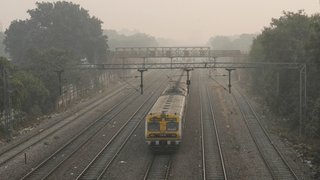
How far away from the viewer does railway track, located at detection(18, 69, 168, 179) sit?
1836 centimetres

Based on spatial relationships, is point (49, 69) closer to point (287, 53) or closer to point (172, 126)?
point (172, 126)

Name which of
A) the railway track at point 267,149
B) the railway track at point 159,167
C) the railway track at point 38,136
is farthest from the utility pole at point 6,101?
the railway track at point 267,149

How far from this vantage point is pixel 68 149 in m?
22.9

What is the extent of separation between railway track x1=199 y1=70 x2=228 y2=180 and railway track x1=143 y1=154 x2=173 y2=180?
2.14 meters

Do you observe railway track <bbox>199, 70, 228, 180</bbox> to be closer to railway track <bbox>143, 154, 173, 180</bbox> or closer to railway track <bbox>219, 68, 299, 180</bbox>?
railway track <bbox>143, 154, 173, 180</bbox>

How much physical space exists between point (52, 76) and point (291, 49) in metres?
27.2

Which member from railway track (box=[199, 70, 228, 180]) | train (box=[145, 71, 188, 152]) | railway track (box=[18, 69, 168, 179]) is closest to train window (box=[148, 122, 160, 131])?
train (box=[145, 71, 188, 152])

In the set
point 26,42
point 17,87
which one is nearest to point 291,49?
point 17,87

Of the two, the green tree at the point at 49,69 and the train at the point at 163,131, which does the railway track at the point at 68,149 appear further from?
the green tree at the point at 49,69

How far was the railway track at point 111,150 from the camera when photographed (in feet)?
59.4

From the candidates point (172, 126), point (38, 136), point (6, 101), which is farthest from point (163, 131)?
point (6, 101)

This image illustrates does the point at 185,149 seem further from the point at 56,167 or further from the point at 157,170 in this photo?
the point at 56,167

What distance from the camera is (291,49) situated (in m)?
29.9

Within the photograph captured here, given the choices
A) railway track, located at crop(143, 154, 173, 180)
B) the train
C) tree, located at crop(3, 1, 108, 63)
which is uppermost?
tree, located at crop(3, 1, 108, 63)
